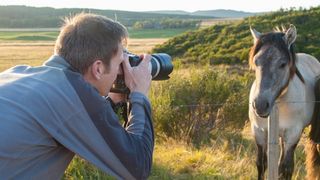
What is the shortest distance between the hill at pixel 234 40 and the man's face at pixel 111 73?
16550 millimetres

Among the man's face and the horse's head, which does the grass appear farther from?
the man's face

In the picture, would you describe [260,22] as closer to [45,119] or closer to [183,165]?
[183,165]

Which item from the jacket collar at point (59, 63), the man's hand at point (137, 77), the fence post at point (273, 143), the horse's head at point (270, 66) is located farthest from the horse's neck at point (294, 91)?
the jacket collar at point (59, 63)

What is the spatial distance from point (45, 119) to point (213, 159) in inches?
164

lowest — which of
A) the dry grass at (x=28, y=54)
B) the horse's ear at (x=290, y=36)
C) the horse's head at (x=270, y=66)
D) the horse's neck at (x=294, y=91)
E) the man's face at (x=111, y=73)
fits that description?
the dry grass at (x=28, y=54)

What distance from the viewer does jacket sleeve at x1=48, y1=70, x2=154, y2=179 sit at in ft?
5.08

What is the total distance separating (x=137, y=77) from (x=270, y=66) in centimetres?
262

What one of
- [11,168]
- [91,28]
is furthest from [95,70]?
[11,168]

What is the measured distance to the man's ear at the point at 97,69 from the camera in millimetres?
1641

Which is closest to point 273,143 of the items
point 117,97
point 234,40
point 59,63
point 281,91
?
point 281,91

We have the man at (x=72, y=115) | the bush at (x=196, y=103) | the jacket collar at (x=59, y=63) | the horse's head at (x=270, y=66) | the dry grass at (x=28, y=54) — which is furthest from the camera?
the dry grass at (x=28, y=54)

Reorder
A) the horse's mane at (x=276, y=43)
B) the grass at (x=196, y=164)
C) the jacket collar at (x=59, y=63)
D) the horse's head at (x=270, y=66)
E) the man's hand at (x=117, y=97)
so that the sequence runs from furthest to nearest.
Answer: the grass at (x=196, y=164), the horse's mane at (x=276, y=43), the horse's head at (x=270, y=66), the man's hand at (x=117, y=97), the jacket collar at (x=59, y=63)

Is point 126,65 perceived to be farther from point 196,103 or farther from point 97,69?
point 196,103

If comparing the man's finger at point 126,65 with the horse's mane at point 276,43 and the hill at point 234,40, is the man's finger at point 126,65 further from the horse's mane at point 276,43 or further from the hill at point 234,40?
the hill at point 234,40
